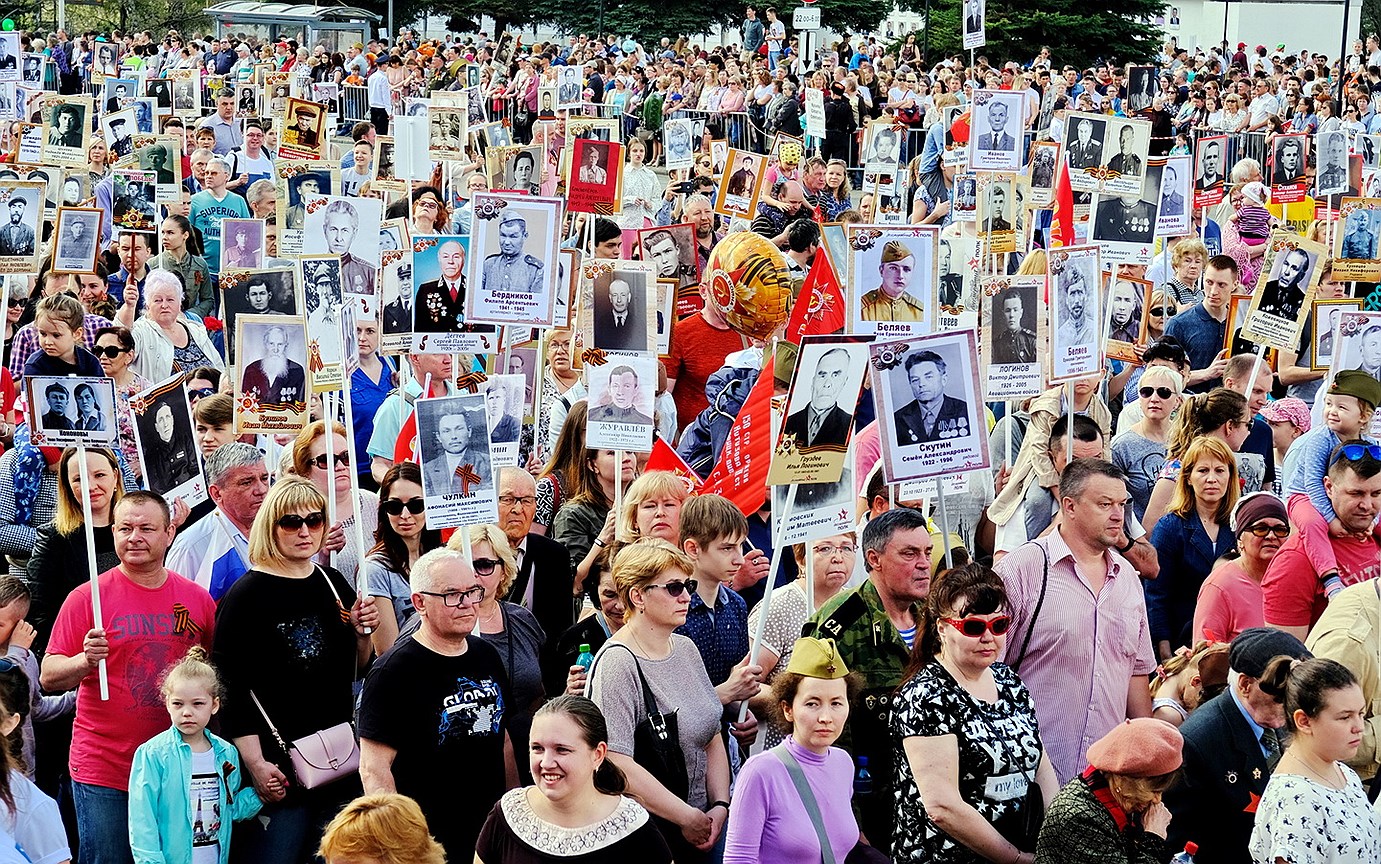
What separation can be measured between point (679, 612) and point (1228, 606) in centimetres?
221

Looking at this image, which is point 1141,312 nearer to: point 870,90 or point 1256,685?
point 1256,685

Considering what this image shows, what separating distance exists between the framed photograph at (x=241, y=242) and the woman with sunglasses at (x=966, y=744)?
824cm

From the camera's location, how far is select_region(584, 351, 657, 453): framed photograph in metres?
7.46

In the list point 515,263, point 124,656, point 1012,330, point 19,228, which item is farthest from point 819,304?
point 19,228

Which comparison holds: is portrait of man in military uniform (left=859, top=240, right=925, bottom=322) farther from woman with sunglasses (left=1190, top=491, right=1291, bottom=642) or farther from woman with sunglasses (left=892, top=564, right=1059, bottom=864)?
woman with sunglasses (left=892, top=564, right=1059, bottom=864)

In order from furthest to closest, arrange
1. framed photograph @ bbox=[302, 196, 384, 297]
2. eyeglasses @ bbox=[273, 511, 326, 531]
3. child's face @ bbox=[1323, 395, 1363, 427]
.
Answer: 1. framed photograph @ bbox=[302, 196, 384, 297]
2. child's face @ bbox=[1323, 395, 1363, 427]
3. eyeglasses @ bbox=[273, 511, 326, 531]

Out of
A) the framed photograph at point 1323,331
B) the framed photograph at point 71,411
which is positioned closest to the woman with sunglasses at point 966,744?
the framed photograph at point 71,411

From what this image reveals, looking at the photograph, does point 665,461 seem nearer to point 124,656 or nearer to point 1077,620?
point 1077,620

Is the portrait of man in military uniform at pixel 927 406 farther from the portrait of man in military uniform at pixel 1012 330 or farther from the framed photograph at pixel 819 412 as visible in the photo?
the portrait of man in military uniform at pixel 1012 330

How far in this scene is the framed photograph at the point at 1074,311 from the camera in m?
8.55

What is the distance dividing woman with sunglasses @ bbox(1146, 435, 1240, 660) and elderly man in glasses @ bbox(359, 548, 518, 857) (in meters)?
→ 2.89

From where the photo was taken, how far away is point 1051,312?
860 cm

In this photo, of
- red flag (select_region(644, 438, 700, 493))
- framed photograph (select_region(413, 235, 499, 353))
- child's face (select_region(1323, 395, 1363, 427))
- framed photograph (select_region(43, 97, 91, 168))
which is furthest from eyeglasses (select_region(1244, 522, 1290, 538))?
framed photograph (select_region(43, 97, 91, 168))

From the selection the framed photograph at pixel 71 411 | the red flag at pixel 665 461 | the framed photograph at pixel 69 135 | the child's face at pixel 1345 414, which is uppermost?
the framed photograph at pixel 69 135
